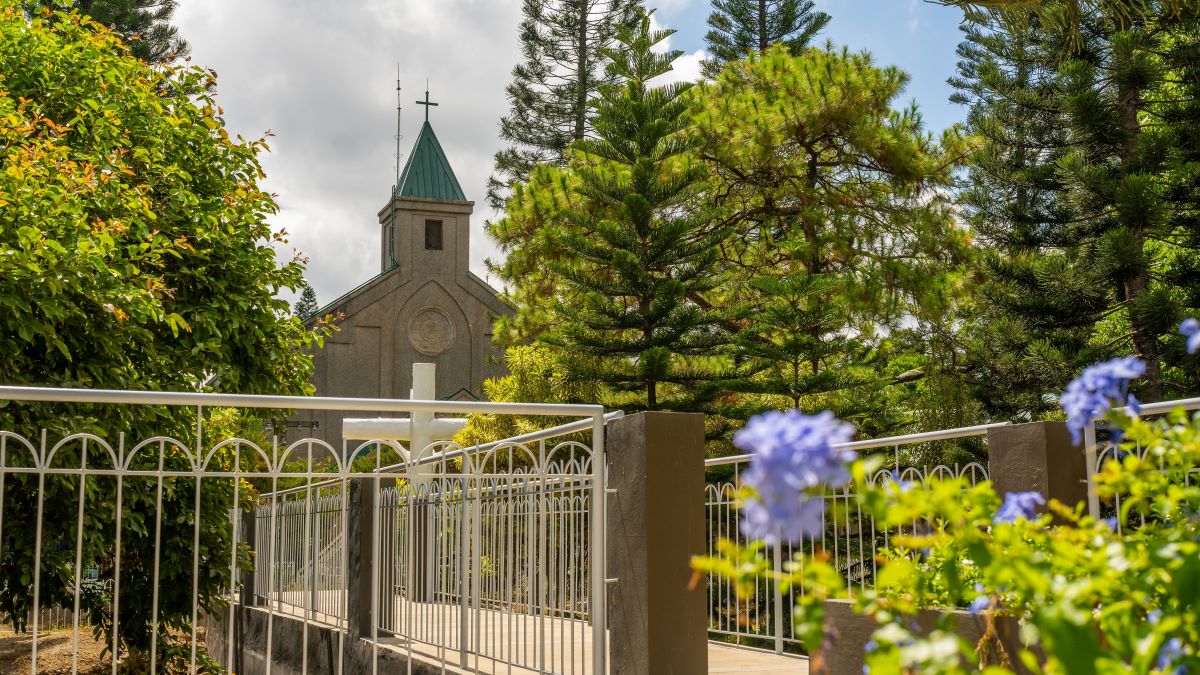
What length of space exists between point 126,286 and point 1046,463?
4.91 m

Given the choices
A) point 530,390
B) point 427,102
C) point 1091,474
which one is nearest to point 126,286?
point 1091,474

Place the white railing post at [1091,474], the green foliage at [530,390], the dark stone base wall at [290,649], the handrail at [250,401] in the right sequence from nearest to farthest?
the handrail at [250,401], the white railing post at [1091,474], the dark stone base wall at [290,649], the green foliage at [530,390]

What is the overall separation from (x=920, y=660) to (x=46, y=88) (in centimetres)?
784

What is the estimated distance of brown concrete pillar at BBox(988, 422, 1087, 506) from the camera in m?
4.88

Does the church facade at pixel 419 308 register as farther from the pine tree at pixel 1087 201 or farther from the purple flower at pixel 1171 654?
the purple flower at pixel 1171 654

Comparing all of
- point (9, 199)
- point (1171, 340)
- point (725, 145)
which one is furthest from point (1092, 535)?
point (725, 145)

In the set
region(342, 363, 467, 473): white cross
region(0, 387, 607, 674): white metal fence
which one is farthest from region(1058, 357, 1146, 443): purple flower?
region(342, 363, 467, 473): white cross

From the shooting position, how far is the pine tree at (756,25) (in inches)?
920

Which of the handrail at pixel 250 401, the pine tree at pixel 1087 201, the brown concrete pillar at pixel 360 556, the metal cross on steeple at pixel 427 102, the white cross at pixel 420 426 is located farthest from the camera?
the metal cross on steeple at pixel 427 102

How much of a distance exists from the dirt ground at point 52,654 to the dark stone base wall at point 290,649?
1032 mm

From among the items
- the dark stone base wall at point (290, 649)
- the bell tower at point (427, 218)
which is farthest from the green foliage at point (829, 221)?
the bell tower at point (427, 218)

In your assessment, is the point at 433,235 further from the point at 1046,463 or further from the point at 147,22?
the point at 1046,463

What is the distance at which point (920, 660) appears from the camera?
1.33m

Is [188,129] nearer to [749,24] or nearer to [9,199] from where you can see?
[9,199]
